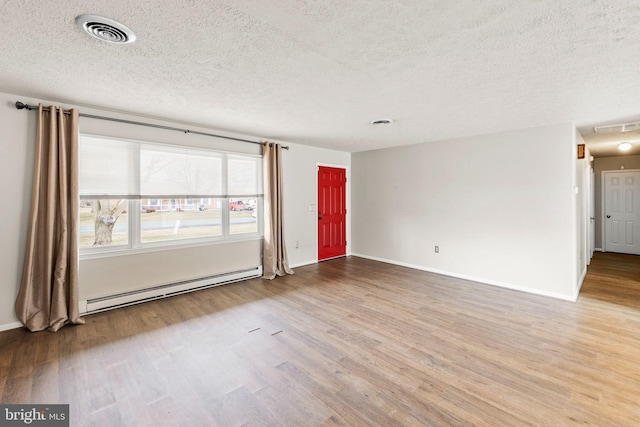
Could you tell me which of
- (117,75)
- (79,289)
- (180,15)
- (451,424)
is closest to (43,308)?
(79,289)

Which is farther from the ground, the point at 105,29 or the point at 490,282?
the point at 105,29

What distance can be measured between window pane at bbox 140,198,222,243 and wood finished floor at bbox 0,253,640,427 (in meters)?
0.94

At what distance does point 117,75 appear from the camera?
2.48 m

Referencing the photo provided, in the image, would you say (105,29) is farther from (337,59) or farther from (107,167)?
(107,167)

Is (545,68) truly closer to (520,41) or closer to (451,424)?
(520,41)

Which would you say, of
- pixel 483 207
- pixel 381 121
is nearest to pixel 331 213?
pixel 381 121

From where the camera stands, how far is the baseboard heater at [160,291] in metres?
3.47

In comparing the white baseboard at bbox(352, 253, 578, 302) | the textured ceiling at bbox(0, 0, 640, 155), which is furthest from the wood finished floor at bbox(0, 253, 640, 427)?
the textured ceiling at bbox(0, 0, 640, 155)

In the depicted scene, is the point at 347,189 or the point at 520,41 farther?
the point at 347,189

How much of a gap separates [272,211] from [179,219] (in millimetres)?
1503

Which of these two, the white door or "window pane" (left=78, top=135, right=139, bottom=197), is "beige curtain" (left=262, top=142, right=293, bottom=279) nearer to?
"window pane" (left=78, top=135, right=139, bottom=197)

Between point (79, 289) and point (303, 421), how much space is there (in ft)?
10.5

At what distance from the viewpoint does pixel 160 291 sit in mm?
3973

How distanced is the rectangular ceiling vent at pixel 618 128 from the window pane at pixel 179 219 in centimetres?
588
